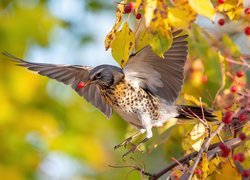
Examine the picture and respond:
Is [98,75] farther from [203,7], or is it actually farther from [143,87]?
[203,7]

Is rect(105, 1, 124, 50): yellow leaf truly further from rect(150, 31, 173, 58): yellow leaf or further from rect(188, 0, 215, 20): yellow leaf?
rect(188, 0, 215, 20): yellow leaf

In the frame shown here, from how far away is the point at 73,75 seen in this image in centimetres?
514

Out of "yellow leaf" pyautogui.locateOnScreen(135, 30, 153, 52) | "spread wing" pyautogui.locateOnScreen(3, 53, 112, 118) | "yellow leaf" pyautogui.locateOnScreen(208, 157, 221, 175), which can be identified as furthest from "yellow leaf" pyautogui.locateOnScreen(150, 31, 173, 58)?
"spread wing" pyautogui.locateOnScreen(3, 53, 112, 118)

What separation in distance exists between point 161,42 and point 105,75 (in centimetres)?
155

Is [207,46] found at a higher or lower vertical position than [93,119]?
higher

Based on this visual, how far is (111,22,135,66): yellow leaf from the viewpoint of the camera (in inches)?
134

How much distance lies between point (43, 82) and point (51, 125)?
0.56 m

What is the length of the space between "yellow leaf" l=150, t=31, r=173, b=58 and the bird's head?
4.80ft

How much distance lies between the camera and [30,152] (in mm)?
8156

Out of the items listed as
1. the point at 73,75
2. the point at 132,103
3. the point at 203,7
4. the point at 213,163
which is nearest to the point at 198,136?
the point at 213,163

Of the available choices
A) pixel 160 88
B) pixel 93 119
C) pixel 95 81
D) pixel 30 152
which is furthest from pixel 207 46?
pixel 93 119

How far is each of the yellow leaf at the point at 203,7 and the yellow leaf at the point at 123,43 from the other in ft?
1.38

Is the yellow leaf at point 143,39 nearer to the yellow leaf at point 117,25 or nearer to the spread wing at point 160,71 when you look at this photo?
the yellow leaf at point 117,25

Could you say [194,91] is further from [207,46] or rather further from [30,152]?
[30,152]
